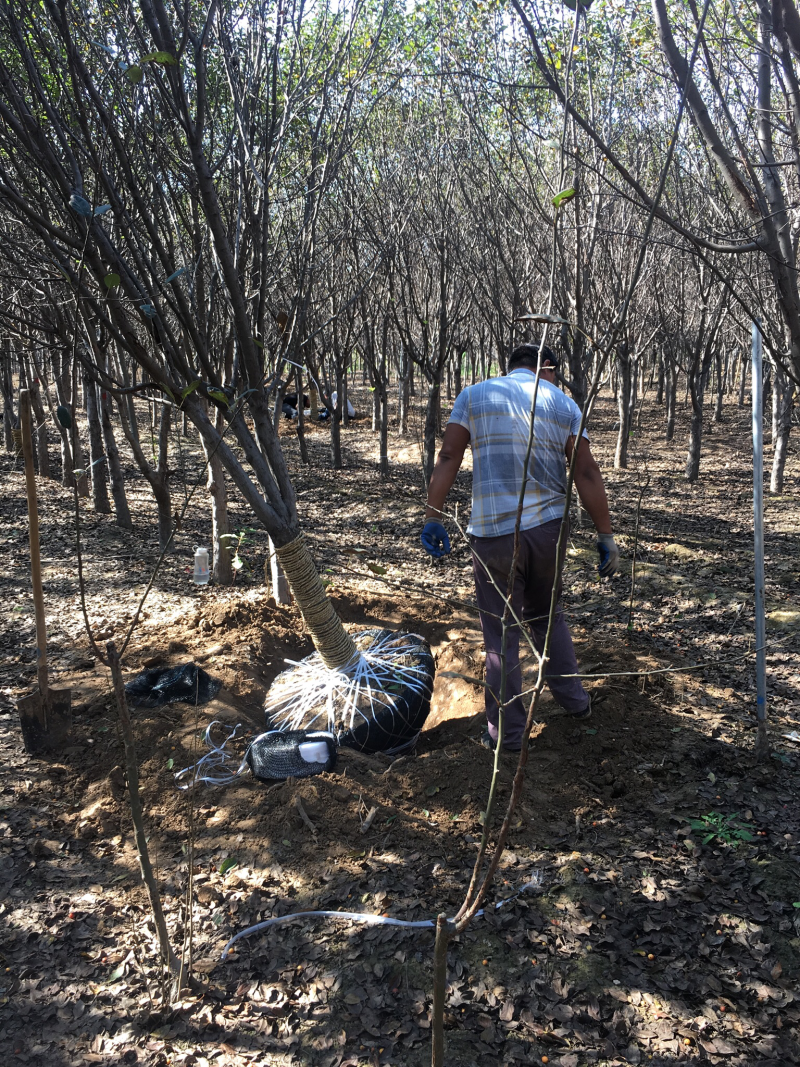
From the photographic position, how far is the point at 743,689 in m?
3.73

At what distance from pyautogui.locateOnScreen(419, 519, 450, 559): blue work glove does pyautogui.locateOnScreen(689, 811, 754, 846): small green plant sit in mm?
1542

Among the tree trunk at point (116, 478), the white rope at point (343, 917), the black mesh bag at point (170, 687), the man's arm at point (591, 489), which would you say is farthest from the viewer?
the tree trunk at point (116, 478)

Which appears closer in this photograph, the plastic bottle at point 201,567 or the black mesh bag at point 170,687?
the black mesh bag at point 170,687

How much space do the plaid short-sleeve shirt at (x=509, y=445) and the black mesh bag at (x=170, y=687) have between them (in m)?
1.74

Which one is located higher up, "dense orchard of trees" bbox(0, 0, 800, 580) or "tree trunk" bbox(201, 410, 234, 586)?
"dense orchard of trees" bbox(0, 0, 800, 580)

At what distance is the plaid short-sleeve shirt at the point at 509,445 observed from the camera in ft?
10.1

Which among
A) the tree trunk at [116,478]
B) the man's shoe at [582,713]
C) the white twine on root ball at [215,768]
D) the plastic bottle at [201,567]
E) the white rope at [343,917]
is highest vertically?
Answer: the tree trunk at [116,478]

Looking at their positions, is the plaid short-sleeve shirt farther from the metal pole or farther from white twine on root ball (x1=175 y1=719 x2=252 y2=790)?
white twine on root ball (x1=175 y1=719 x2=252 y2=790)

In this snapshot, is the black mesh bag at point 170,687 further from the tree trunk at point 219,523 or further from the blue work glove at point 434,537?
the tree trunk at point 219,523

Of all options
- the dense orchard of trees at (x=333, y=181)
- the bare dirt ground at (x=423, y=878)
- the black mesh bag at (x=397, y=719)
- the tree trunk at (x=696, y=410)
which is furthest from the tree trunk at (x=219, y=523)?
the tree trunk at (x=696, y=410)

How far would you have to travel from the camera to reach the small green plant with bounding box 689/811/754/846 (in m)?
2.61

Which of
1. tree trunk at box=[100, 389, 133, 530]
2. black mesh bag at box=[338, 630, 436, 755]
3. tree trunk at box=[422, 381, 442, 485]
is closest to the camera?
black mesh bag at box=[338, 630, 436, 755]

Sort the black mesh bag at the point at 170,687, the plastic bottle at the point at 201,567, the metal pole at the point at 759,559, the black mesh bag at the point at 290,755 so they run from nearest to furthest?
1. the metal pole at the point at 759,559
2. the black mesh bag at the point at 290,755
3. the black mesh bag at the point at 170,687
4. the plastic bottle at the point at 201,567

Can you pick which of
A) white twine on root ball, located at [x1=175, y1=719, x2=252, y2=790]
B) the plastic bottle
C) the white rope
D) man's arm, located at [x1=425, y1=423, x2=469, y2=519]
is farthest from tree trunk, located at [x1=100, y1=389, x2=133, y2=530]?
the white rope
